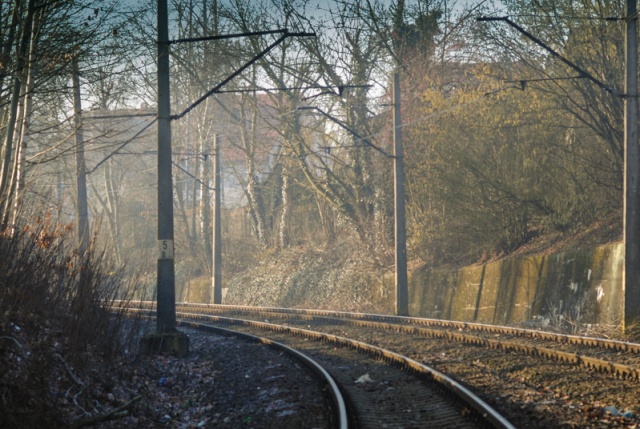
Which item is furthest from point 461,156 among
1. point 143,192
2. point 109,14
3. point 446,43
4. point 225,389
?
point 143,192

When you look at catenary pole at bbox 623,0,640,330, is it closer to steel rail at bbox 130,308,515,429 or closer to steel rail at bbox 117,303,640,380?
steel rail at bbox 117,303,640,380

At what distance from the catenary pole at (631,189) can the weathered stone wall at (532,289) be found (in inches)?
89.5

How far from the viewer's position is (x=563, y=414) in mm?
8766

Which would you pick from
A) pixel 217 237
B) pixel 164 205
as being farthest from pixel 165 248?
pixel 217 237

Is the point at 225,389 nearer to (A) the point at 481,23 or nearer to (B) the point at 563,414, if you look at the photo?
(B) the point at 563,414

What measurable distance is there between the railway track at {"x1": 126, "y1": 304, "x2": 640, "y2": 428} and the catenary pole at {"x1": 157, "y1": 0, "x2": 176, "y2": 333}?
4561 mm

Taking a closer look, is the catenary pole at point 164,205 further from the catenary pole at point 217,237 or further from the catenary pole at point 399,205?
the catenary pole at point 217,237

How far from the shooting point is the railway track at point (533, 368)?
8.87 m

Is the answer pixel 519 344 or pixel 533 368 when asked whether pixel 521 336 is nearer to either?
pixel 519 344

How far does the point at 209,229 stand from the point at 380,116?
1609 cm

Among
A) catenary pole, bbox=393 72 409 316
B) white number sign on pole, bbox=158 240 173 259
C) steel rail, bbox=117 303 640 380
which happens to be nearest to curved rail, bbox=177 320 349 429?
white number sign on pole, bbox=158 240 173 259

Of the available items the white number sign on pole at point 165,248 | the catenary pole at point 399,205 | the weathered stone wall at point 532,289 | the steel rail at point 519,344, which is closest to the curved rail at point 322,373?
the white number sign on pole at point 165,248

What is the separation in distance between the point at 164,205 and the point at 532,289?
10244mm

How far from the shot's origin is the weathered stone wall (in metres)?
18.4
